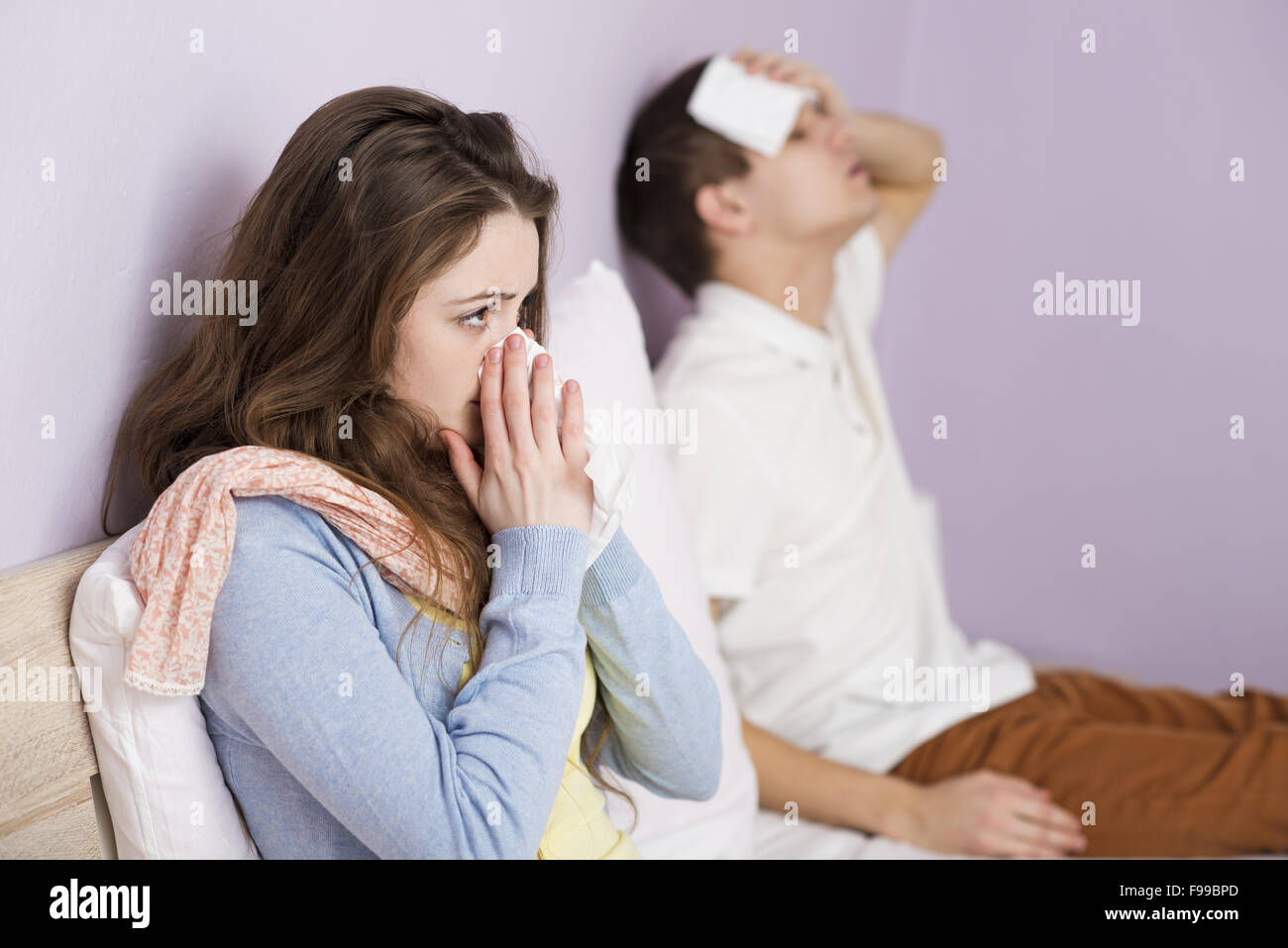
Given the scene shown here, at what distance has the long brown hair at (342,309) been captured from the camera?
0.79 metres

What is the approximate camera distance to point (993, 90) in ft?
7.20

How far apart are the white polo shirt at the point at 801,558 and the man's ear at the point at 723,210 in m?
0.08

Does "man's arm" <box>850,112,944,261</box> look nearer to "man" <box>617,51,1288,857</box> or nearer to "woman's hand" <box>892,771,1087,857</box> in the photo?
"man" <box>617,51,1288,857</box>

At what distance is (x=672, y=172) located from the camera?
4.89 feet

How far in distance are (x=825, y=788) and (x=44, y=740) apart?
869mm

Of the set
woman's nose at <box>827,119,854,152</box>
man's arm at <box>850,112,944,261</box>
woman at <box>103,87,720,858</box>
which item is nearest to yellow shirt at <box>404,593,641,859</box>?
woman at <box>103,87,720,858</box>

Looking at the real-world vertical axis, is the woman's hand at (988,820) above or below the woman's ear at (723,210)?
below

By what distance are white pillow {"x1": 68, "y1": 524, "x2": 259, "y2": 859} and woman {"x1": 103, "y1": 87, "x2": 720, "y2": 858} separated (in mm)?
28

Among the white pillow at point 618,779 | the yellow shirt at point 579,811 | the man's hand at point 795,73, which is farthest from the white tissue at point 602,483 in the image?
the man's hand at point 795,73

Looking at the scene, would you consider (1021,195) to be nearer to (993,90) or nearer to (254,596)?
A: (993,90)

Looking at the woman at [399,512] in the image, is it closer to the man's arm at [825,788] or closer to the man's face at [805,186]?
the man's arm at [825,788]

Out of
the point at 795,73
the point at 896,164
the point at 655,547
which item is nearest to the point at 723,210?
the point at 795,73

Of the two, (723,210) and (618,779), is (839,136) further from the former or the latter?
(618,779)

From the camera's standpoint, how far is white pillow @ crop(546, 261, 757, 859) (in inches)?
43.8
